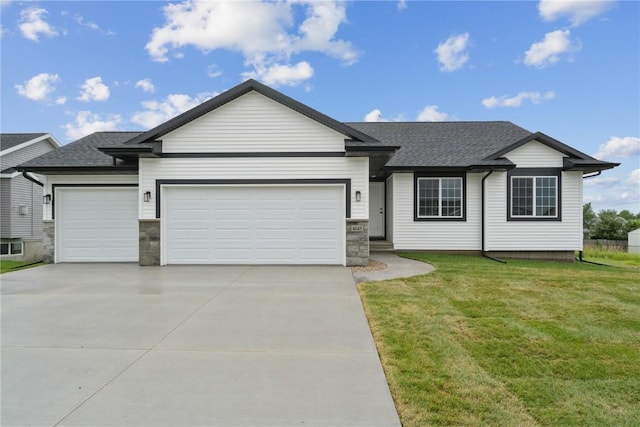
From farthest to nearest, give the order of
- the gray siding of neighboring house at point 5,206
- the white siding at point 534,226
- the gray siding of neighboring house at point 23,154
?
the gray siding of neighboring house at point 23,154, the gray siding of neighboring house at point 5,206, the white siding at point 534,226

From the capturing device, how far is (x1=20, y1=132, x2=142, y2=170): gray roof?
11.2m

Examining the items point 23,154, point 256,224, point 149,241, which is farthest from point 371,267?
point 23,154

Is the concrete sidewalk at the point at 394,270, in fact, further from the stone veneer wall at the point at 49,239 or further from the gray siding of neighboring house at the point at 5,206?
the gray siding of neighboring house at the point at 5,206

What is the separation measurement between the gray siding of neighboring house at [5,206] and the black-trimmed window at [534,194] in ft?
76.9

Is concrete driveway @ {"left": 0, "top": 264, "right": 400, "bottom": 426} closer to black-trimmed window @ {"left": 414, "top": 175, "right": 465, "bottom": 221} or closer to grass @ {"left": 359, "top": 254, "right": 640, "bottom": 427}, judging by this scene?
grass @ {"left": 359, "top": 254, "right": 640, "bottom": 427}

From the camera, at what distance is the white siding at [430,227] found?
42.6 ft

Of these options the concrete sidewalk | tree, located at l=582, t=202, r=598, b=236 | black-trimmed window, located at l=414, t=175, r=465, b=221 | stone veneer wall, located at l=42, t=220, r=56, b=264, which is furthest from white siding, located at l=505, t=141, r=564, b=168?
tree, located at l=582, t=202, r=598, b=236

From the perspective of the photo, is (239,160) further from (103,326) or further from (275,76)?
(275,76)

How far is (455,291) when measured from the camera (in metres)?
7.15

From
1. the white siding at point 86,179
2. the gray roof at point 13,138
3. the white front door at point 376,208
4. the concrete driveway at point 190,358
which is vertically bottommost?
the concrete driveway at point 190,358

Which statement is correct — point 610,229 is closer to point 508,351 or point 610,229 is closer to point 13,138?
point 508,351

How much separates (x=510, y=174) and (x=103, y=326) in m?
12.5

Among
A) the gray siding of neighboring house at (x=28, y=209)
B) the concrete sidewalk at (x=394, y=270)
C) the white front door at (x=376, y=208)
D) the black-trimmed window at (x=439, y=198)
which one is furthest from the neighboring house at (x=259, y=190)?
the gray siding of neighboring house at (x=28, y=209)

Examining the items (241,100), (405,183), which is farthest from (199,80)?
(405,183)
